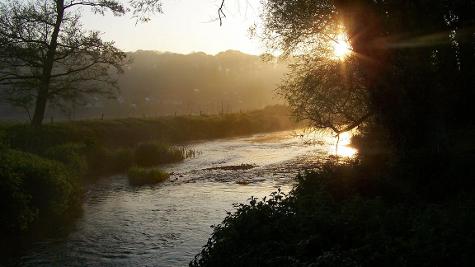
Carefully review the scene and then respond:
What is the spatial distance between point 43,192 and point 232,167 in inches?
682

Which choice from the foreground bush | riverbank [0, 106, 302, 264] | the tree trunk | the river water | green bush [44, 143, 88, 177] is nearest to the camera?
the foreground bush

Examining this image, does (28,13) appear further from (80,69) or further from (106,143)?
(106,143)

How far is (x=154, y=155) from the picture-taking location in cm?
3919

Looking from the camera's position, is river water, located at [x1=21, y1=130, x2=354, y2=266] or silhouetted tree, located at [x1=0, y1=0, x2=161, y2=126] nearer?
river water, located at [x1=21, y1=130, x2=354, y2=266]

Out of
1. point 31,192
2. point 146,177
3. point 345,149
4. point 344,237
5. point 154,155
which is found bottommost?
point 146,177

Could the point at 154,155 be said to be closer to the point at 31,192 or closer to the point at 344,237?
the point at 31,192

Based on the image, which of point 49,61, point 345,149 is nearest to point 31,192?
point 49,61

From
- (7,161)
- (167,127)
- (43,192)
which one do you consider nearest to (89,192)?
(43,192)

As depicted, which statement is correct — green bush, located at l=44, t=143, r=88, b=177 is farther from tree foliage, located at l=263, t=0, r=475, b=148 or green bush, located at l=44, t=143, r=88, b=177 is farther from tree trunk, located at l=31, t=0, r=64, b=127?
tree foliage, located at l=263, t=0, r=475, b=148

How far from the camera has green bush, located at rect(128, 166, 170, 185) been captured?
30.0 metres

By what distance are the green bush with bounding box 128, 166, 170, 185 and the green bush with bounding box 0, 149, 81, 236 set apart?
25.0 ft

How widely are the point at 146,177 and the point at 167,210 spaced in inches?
349

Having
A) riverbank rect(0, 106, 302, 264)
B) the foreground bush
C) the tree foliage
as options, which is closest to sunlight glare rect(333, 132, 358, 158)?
riverbank rect(0, 106, 302, 264)

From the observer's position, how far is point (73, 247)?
53.9 ft
